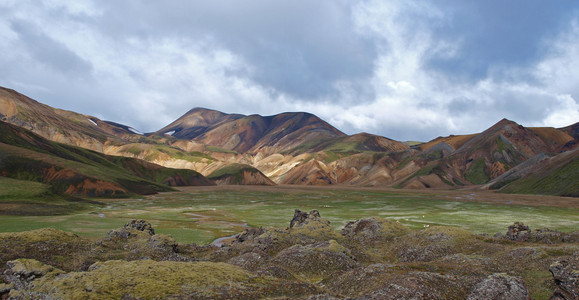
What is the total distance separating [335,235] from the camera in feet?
113

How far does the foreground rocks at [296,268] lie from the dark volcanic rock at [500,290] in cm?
4

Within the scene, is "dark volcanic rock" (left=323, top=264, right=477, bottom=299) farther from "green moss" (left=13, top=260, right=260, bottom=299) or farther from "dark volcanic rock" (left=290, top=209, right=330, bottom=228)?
"dark volcanic rock" (left=290, top=209, right=330, bottom=228)

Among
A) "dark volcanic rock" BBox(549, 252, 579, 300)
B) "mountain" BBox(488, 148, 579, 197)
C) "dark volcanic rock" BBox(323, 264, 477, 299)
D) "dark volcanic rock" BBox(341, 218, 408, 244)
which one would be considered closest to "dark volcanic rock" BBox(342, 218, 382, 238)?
"dark volcanic rock" BBox(341, 218, 408, 244)

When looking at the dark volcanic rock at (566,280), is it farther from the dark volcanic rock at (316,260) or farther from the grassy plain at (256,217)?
the grassy plain at (256,217)

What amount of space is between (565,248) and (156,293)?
26831 mm

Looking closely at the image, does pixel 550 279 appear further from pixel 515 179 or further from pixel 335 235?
pixel 515 179

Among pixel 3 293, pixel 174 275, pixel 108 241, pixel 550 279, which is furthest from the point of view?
pixel 108 241

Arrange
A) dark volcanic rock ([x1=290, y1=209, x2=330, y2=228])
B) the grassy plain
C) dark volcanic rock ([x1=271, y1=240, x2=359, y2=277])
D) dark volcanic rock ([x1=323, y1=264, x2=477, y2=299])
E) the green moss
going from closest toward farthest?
the green moss
dark volcanic rock ([x1=323, y1=264, x2=477, y2=299])
dark volcanic rock ([x1=271, y1=240, x2=359, y2=277])
dark volcanic rock ([x1=290, y1=209, x2=330, y2=228])
the grassy plain

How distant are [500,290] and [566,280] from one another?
2.90 metres

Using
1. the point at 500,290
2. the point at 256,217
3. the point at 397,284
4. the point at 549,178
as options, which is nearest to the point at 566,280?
the point at 500,290

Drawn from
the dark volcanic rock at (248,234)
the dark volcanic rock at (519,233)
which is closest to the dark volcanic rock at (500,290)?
the dark volcanic rock at (519,233)

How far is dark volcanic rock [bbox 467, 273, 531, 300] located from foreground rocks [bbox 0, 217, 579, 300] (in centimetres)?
4

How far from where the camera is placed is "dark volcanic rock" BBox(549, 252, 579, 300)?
1431 cm

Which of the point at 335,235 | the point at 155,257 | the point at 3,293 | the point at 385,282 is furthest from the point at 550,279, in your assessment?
the point at 3,293
